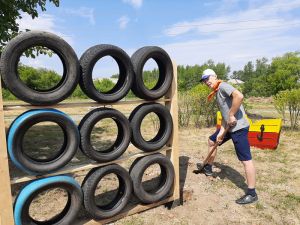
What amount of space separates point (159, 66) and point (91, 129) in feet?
4.67

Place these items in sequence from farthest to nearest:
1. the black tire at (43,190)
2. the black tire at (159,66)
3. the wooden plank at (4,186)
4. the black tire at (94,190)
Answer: the black tire at (159,66), the black tire at (94,190), the black tire at (43,190), the wooden plank at (4,186)

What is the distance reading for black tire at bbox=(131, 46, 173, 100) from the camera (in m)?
3.75

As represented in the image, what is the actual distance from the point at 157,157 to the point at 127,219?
0.92 metres

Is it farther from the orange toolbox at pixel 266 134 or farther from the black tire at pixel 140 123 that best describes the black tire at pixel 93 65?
the orange toolbox at pixel 266 134

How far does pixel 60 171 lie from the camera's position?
321cm

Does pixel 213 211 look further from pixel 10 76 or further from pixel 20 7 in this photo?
pixel 20 7

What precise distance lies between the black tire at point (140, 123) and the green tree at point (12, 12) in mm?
4014

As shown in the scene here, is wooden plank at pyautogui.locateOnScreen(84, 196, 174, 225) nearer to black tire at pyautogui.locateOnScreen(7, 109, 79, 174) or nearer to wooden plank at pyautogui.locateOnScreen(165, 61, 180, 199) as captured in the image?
wooden plank at pyautogui.locateOnScreen(165, 61, 180, 199)

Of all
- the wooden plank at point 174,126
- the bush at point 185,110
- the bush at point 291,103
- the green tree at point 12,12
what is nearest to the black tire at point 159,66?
the wooden plank at point 174,126

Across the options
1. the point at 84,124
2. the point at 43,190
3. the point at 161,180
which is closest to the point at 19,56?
the point at 84,124

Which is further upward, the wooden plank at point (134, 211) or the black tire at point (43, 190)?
the black tire at point (43, 190)

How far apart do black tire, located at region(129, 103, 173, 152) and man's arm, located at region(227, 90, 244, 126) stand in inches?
35.8

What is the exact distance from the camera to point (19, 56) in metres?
2.84

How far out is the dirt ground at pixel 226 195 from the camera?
13.0 feet
